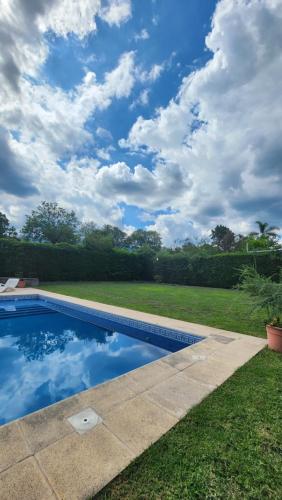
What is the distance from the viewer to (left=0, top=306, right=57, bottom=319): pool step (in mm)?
8203

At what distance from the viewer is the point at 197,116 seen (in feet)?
35.9

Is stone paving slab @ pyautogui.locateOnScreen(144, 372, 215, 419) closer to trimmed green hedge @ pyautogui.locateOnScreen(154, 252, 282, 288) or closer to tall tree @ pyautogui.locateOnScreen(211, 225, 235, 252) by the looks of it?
trimmed green hedge @ pyautogui.locateOnScreen(154, 252, 282, 288)

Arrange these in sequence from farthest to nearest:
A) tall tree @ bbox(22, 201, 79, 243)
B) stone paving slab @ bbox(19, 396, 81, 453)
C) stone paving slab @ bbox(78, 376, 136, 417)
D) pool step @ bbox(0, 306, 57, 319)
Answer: tall tree @ bbox(22, 201, 79, 243) → pool step @ bbox(0, 306, 57, 319) → stone paving slab @ bbox(78, 376, 136, 417) → stone paving slab @ bbox(19, 396, 81, 453)

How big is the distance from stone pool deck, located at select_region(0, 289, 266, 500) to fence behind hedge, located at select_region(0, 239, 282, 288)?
35.5 feet

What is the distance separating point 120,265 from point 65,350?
51.8 ft

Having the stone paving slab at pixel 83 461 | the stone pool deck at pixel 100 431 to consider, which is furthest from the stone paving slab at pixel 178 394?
the stone paving slab at pixel 83 461

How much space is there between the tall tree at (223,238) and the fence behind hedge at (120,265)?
21.5 metres

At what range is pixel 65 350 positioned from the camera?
18.3 feet

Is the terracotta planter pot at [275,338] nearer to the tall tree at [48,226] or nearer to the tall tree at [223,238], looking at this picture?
the tall tree at [48,226]

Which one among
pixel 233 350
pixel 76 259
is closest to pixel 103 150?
pixel 76 259

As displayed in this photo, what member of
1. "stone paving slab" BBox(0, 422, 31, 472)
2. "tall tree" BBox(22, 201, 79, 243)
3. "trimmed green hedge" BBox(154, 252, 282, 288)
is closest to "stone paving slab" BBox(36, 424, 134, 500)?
"stone paving slab" BBox(0, 422, 31, 472)

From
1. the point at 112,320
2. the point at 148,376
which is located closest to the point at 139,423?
the point at 148,376

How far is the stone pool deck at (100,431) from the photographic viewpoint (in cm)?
156

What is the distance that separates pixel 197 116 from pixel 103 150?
6368 millimetres
